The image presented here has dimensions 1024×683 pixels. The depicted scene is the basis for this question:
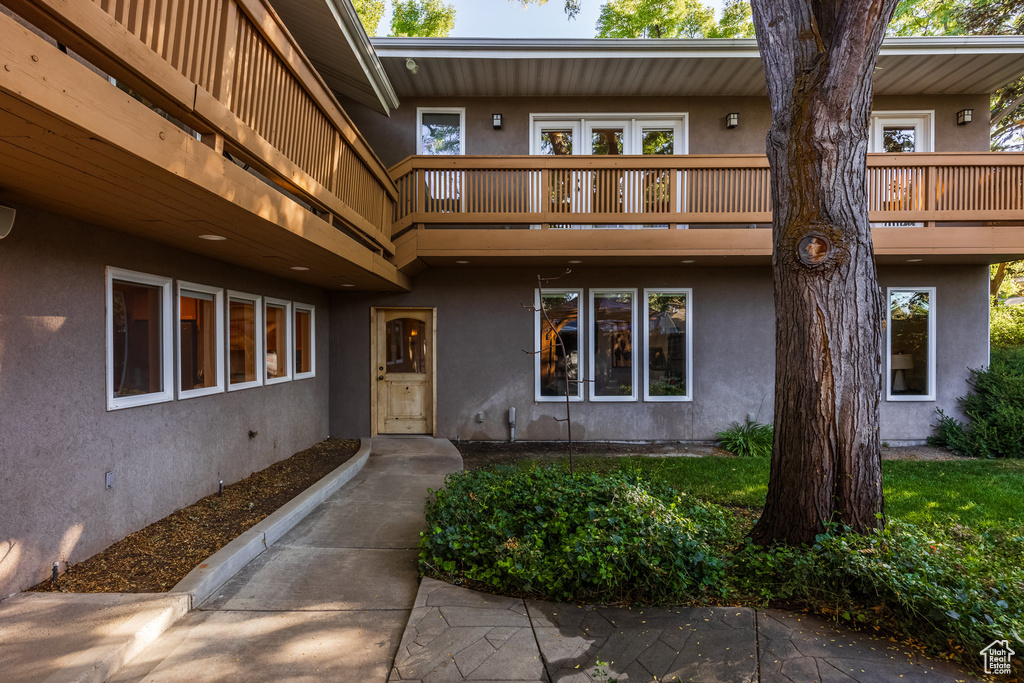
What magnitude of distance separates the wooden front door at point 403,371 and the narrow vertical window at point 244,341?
2.46 metres

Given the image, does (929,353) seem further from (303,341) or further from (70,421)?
(70,421)

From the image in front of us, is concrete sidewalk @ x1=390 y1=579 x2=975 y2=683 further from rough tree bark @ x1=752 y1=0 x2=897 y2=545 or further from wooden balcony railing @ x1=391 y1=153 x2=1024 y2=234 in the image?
wooden balcony railing @ x1=391 y1=153 x2=1024 y2=234

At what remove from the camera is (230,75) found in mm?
3209

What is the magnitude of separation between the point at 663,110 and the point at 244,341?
7954mm

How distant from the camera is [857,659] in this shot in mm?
2527

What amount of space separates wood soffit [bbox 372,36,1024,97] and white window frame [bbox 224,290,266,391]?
4486 millimetres

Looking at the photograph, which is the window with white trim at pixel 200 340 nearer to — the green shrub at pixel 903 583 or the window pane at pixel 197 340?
the window pane at pixel 197 340

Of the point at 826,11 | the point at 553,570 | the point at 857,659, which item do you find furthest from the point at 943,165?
the point at 553,570

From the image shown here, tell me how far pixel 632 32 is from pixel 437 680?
17.5 metres

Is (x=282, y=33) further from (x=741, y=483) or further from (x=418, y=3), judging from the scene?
(x=418, y=3)

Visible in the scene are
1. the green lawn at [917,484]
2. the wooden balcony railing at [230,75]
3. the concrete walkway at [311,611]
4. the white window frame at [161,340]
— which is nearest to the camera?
the wooden balcony railing at [230,75]

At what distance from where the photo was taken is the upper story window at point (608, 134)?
8.84 m

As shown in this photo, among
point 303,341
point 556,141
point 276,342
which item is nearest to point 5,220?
point 276,342

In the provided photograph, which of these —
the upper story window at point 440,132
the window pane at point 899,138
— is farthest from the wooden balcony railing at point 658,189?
the window pane at point 899,138
